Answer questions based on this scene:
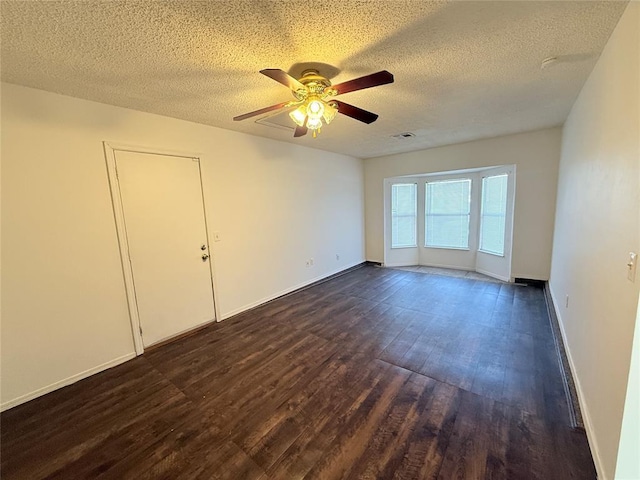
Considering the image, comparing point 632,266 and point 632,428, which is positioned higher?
point 632,266

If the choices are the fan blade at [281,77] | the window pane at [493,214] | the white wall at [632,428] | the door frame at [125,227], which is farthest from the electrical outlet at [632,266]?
the window pane at [493,214]

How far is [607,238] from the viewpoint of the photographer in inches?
60.2

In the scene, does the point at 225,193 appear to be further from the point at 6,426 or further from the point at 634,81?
the point at 634,81

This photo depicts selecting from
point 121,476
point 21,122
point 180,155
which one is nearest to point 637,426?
point 121,476

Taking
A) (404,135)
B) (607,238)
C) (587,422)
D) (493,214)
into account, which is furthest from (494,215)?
(587,422)

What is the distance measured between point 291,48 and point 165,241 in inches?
91.4

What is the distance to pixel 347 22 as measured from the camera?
55.8 inches

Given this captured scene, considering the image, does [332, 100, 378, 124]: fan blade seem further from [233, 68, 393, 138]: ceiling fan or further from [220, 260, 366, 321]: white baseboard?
[220, 260, 366, 321]: white baseboard

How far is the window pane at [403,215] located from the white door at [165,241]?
410 cm

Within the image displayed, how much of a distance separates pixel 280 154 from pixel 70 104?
2389mm

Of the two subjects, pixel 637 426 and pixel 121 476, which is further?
pixel 121 476

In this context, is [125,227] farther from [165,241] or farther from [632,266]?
[632,266]

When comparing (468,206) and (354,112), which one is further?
(468,206)

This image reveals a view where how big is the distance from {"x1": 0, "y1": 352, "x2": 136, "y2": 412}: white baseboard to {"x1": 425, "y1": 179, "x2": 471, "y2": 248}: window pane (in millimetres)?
5572
